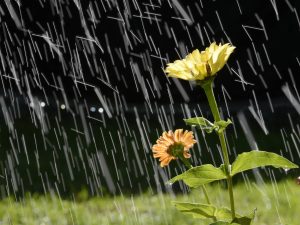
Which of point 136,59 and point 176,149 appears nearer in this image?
point 176,149

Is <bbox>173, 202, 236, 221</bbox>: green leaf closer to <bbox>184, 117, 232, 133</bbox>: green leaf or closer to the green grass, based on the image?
<bbox>184, 117, 232, 133</bbox>: green leaf

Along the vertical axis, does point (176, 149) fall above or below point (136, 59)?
below

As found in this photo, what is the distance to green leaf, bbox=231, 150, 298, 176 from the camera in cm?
106

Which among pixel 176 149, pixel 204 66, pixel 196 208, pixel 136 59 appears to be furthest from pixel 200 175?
pixel 136 59

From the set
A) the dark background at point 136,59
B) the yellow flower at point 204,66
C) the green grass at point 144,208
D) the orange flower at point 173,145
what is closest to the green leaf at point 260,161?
the yellow flower at point 204,66

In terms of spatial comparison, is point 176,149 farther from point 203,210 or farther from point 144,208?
point 144,208

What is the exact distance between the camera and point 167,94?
19.6 ft

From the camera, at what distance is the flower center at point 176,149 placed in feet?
4.86

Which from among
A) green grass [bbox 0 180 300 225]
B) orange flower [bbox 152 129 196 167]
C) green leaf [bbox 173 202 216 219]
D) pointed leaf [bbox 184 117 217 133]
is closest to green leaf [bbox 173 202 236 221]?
green leaf [bbox 173 202 216 219]

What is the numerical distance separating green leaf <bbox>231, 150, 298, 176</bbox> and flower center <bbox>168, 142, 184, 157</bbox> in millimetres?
351

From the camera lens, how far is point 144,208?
3477mm

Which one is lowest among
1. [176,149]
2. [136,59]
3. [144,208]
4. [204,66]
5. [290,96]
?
[144,208]

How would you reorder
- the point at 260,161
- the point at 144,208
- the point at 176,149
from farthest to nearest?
1. the point at 144,208
2. the point at 176,149
3. the point at 260,161

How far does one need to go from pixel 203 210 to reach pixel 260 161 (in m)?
0.16
